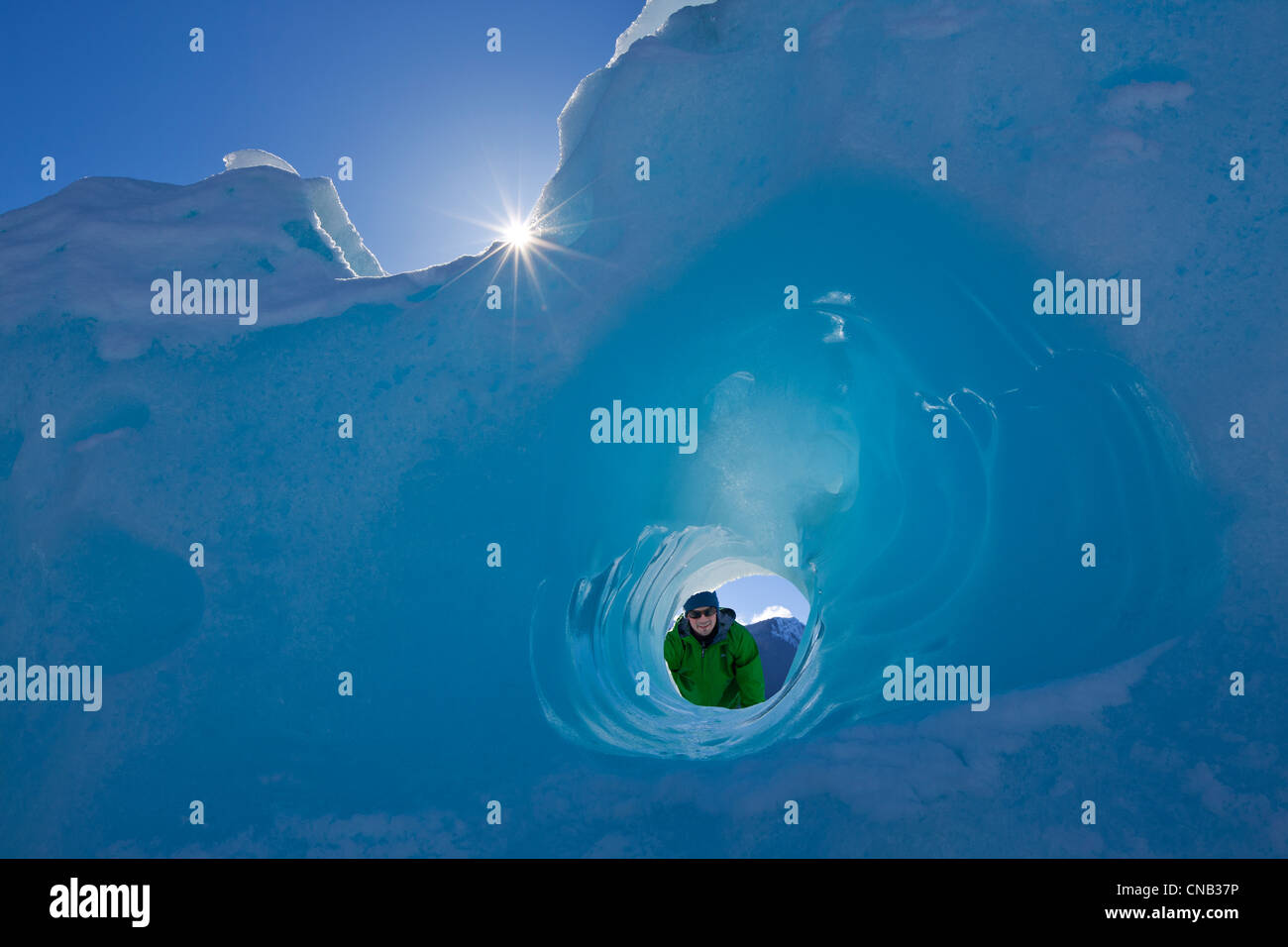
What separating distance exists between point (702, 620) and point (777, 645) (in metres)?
13.4

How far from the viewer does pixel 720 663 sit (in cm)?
656

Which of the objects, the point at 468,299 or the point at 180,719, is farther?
the point at 468,299

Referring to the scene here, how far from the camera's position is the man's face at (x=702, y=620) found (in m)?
6.13

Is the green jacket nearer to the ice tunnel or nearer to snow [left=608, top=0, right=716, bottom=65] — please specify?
the ice tunnel

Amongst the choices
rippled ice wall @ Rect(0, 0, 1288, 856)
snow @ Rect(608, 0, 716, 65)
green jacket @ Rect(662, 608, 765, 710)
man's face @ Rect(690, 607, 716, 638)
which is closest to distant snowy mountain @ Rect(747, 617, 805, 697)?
green jacket @ Rect(662, 608, 765, 710)

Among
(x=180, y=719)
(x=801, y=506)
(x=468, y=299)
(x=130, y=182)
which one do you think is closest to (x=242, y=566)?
(x=180, y=719)

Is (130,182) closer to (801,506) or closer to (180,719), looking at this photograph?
(180,719)

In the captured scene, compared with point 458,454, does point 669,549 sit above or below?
below

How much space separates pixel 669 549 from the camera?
26.4 feet

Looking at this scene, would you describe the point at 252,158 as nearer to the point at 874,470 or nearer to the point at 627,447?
the point at 627,447

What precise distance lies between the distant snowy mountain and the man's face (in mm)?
12714

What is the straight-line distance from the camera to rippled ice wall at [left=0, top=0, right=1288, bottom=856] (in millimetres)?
3248

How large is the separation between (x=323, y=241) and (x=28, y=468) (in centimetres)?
229
